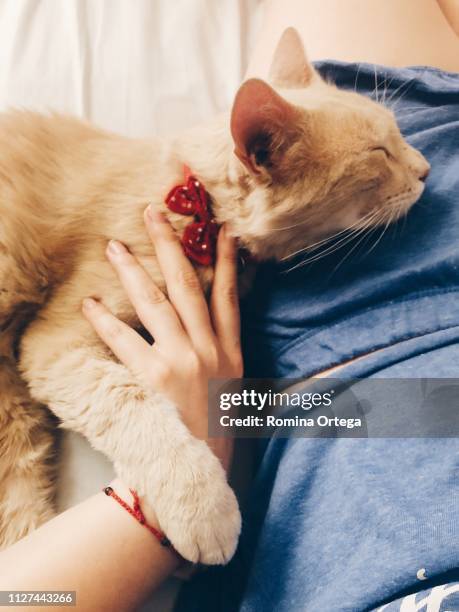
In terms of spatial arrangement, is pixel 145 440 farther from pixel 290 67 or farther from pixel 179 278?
pixel 290 67

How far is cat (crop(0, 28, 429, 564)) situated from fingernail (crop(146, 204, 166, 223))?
2cm

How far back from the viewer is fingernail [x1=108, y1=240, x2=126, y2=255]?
31.7 inches

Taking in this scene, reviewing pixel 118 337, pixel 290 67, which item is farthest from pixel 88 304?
pixel 290 67

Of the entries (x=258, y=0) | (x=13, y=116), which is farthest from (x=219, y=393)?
(x=258, y=0)

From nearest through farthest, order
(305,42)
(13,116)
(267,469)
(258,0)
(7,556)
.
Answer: (7,556) < (267,469) < (13,116) < (305,42) < (258,0)

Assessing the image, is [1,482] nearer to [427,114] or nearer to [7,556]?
[7,556]

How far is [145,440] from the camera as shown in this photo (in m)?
0.71

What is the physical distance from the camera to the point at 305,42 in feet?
3.53

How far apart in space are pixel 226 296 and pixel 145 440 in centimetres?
26

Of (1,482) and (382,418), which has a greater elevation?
(1,482)

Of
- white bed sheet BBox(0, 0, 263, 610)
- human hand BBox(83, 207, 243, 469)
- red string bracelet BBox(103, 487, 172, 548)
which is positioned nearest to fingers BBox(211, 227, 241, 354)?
human hand BBox(83, 207, 243, 469)

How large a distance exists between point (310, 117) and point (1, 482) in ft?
2.31

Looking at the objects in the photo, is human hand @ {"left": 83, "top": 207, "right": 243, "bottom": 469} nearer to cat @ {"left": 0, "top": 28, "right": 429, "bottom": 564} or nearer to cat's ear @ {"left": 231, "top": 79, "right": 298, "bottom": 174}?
cat @ {"left": 0, "top": 28, "right": 429, "bottom": 564}

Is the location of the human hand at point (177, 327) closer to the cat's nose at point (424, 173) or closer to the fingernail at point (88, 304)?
the fingernail at point (88, 304)
